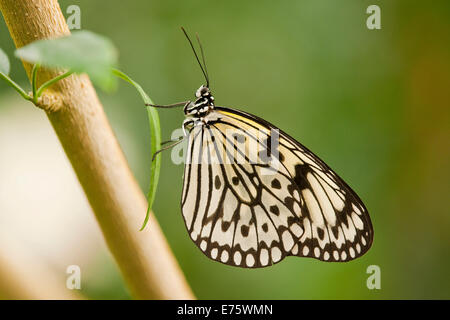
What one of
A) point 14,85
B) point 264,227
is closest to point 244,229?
point 264,227

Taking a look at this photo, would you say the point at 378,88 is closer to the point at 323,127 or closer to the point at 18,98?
the point at 323,127

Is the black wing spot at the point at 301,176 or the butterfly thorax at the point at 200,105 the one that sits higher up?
the butterfly thorax at the point at 200,105

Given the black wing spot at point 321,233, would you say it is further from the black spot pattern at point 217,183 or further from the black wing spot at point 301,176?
the black spot pattern at point 217,183

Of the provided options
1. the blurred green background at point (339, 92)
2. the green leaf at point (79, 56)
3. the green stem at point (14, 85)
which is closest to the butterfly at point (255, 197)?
the green stem at point (14, 85)

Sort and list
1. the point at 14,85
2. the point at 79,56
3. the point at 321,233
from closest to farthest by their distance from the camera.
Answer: the point at 79,56, the point at 14,85, the point at 321,233

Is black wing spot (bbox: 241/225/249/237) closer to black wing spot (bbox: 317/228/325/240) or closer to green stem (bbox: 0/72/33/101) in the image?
black wing spot (bbox: 317/228/325/240)

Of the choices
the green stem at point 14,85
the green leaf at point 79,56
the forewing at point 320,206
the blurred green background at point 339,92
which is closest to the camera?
the green leaf at point 79,56

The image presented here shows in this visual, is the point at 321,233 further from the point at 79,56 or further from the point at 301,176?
the point at 79,56
